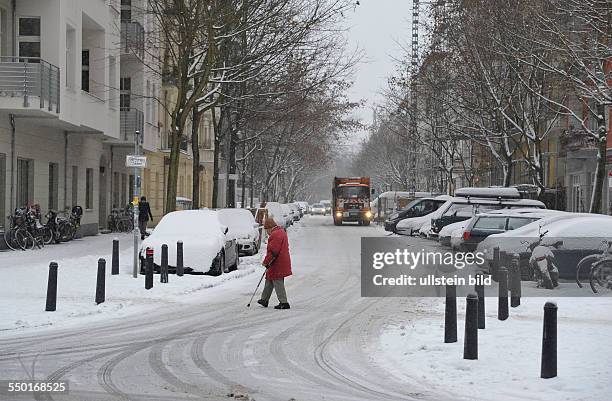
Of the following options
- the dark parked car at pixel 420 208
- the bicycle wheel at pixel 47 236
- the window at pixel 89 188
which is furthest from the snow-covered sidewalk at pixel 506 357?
the dark parked car at pixel 420 208

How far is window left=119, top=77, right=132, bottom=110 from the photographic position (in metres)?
41.6

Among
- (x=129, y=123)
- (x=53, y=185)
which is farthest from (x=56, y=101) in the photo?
(x=129, y=123)

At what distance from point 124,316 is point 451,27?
28.5 metres

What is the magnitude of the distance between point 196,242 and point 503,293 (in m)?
9.13

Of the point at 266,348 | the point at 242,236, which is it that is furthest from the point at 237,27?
the point at 266,348

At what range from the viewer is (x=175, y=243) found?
20938 millimetres

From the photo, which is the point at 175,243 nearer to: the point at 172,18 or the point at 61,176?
the point at 172,18

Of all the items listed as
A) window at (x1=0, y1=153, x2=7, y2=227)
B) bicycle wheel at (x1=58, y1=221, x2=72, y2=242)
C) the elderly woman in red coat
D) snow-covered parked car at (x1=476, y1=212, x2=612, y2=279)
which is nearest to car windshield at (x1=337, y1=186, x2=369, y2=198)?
bicycle wheel at (x1=58, y1=221, x2=72, y2=242)

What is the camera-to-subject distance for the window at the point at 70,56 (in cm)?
3115

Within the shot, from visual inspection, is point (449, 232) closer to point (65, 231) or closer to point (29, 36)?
point (65, 231)

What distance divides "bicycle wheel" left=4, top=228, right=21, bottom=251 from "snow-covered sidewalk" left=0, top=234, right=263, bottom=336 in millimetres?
2012

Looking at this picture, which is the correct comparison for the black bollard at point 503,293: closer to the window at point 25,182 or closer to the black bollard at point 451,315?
the black bollard at point 451,315

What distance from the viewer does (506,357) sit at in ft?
34.8

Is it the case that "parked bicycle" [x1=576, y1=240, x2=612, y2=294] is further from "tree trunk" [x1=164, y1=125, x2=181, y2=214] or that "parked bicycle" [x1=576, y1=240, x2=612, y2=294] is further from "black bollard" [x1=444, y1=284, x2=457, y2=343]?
"tree trunk" [x1=164, y1=125, x2=181, y2=214]
